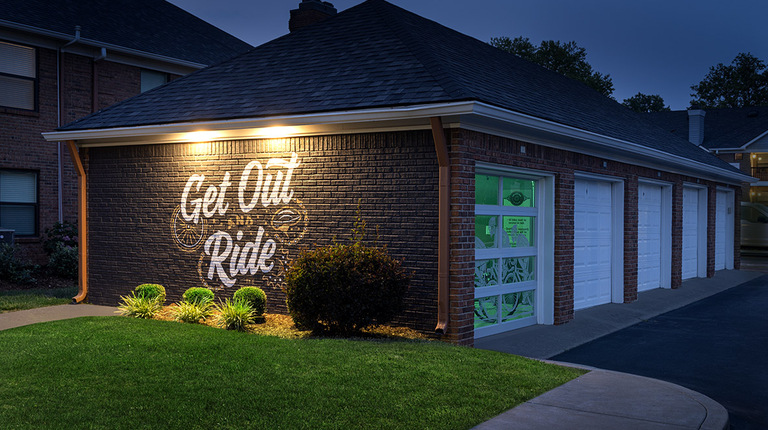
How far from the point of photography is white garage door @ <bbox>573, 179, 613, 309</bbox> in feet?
45.3

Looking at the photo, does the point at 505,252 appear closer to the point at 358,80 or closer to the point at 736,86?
the point at 358,80

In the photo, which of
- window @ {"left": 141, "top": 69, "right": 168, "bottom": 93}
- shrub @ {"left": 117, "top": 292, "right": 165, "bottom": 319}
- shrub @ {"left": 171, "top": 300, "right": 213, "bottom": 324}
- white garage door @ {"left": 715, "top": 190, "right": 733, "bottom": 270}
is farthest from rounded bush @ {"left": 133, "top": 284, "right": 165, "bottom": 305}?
white garage door @ {"left": 715, "top": 190, "right": 733, "bottom": 270}

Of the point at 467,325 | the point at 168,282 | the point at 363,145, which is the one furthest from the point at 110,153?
the point at 467,325

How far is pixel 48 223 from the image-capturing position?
18.0m

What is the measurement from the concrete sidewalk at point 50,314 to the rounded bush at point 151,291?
23.0 inches

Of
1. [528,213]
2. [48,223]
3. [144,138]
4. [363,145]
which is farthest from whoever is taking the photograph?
[48,223]

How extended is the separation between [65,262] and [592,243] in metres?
12.0

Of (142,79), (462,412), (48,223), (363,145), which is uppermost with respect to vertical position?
(142,79)

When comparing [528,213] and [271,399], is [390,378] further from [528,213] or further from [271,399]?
[528,213]

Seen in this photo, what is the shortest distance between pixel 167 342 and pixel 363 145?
12.9 feet

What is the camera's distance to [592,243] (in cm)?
1444

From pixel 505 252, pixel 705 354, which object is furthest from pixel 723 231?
pixel 505 252

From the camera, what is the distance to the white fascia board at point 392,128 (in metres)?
9.40

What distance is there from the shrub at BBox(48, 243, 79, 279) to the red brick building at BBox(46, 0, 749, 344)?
348 centimetres
